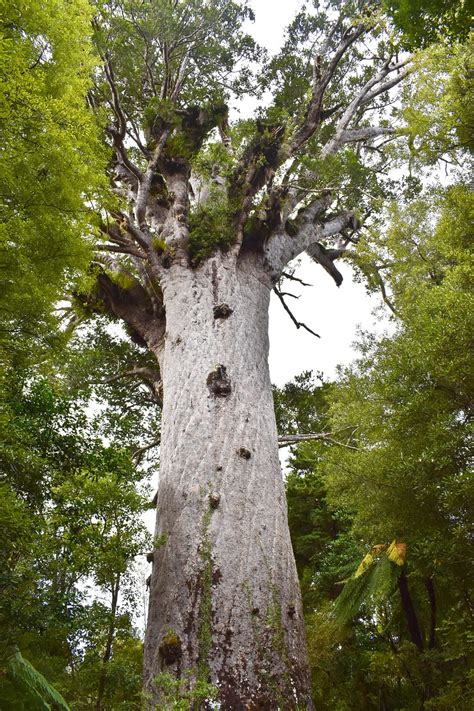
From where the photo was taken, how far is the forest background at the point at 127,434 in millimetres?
3654

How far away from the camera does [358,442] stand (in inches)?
302

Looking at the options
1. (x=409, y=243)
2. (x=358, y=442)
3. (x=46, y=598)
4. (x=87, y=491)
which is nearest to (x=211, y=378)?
(x=87, y=491)

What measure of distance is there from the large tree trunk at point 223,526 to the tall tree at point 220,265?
0.05ft

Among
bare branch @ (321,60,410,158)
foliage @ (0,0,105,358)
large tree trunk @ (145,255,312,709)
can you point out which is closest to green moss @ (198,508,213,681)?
large tree trunk @ (145,255,312,709)

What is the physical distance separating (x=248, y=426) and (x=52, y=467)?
1.83m

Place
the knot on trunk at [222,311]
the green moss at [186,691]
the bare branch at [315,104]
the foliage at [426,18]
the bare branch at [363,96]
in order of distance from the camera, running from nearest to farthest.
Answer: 1. the green moss at [186,691]
2. the foliage at [426,18]
3. the knot on trunk at [222,311]
4. the bare branch at [315,104]
5. the bare branch at [363,96]

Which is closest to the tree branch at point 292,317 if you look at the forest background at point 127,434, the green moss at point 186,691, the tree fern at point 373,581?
the forest background at point 127,434

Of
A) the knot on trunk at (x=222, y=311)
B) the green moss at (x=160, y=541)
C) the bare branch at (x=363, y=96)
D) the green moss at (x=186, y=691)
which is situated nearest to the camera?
the green moss at (x=186, y=691)

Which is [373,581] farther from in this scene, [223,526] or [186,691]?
[186,691]

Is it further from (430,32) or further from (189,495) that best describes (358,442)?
(430,32)

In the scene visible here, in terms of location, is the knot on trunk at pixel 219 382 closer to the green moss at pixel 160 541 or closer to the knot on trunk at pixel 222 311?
the knot on trunk at pixel 222 311

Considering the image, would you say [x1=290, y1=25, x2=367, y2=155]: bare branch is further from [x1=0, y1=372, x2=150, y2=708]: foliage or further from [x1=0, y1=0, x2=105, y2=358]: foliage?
[x1=0, y1=372, x2=150, y2=708]: foliage

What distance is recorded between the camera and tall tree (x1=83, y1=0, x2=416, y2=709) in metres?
3.61

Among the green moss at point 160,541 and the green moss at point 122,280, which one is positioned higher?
the green moss at point 122,280
